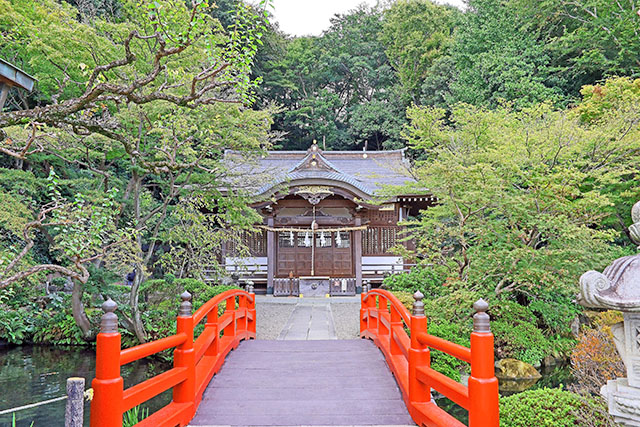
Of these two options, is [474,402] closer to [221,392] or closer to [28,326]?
[221,392]

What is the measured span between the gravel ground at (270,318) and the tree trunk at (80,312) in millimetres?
3907

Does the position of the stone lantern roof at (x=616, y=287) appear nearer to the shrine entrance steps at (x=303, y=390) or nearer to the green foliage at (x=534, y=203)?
the shrine entrance steps at (x=303, y=390)

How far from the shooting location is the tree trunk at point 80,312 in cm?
866

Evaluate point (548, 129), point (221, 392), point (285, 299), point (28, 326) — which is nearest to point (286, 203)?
point (285, 299)

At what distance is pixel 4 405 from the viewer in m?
6.34

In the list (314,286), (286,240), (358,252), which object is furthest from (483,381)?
(286,240)

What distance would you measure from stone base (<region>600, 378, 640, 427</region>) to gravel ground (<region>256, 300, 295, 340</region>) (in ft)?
20.7

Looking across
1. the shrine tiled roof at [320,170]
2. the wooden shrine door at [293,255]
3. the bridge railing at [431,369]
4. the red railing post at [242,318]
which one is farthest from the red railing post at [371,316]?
the wooden shrine door at [293,255]

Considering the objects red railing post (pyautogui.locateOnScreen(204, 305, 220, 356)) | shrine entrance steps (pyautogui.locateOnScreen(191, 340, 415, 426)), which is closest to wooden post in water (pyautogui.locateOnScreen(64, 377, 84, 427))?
shrine entrance steps (pyautogui.locateOnScreen(191, 340, 415, 426))

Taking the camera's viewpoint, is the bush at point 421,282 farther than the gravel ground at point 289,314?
Yes

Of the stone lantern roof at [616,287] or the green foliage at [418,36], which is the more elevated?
the green foliage at [418,36]

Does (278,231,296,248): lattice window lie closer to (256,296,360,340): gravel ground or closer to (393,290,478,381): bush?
(256,296,360,340): gravel ground

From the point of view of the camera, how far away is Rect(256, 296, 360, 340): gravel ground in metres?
8.20

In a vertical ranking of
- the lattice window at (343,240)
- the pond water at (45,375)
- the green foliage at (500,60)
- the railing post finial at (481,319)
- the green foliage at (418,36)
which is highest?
the green foliage at (418,36)
